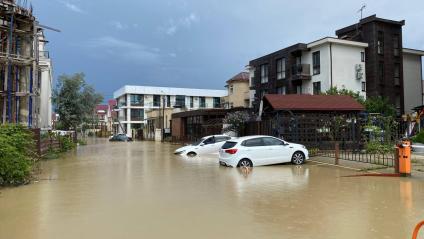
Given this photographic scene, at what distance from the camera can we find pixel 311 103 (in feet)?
85.9

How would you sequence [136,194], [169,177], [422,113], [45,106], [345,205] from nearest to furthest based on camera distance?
[345,205], [136,194], [169,177], [422,113], [45,106]

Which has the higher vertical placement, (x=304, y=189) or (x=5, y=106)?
(x=5, y=106)

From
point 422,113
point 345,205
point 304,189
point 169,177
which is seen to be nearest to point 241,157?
point 169,177

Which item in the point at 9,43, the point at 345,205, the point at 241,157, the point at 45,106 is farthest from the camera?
the point at 45,106

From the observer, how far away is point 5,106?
28.5m

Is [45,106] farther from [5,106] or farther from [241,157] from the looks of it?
[241,157]

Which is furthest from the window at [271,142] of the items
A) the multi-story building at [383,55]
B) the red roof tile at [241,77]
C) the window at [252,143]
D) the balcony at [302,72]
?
the red roof tile at [241,77]

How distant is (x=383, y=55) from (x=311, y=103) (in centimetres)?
2257

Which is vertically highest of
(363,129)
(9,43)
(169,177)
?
(9,43)

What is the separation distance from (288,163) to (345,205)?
417 inches

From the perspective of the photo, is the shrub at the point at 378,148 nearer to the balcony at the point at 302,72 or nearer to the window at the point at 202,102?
the balcony at the point at 302,72

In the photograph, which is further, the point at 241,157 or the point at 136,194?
the point at 241,157

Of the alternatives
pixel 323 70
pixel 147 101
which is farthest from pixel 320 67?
pixel 147 101

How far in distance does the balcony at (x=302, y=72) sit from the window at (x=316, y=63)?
58cm
